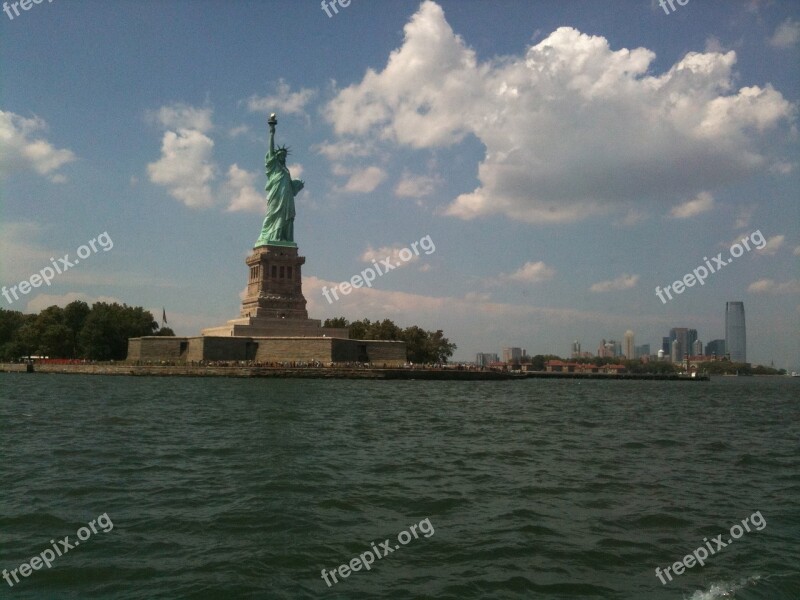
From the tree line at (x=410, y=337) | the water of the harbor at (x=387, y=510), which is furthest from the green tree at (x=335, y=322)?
the water of the harbor at (x=387, y=510)

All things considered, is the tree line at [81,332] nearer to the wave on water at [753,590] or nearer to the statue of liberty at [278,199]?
the statue of liberty at [278,199]

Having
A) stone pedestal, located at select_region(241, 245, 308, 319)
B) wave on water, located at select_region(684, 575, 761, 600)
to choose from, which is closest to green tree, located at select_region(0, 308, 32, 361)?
stone pedestal, located at select_region(241, 245, 308, 319)

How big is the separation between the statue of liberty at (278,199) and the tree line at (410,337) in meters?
15.2

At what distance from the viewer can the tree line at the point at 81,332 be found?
78875mm

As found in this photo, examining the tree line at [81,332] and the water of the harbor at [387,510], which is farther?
the tree line at [81,332]

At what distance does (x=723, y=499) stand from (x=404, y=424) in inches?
474

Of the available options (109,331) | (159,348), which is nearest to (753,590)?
(159,348)

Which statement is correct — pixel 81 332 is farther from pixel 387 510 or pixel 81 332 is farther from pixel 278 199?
pixel 387 510

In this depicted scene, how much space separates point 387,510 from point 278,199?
64.2 meters

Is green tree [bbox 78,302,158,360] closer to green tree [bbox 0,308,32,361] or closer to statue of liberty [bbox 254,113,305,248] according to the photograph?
green tree [bbox 0,308,32,361]

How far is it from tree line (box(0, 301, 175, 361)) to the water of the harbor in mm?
60046

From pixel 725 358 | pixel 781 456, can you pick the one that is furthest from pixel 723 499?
pixel 725 358

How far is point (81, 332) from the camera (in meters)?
79.2

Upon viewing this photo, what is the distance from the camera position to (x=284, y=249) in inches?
2795
